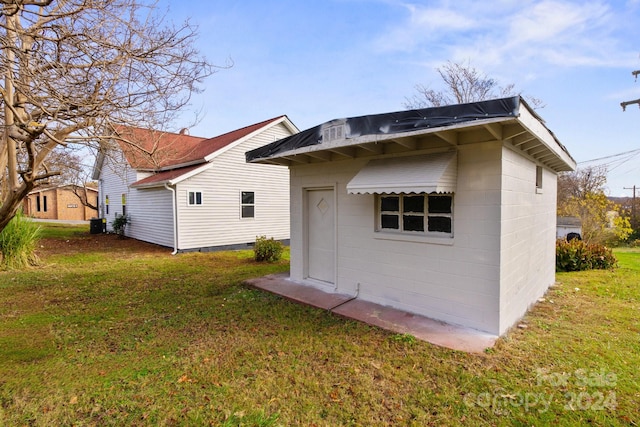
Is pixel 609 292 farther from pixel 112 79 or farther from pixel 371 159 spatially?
pixel 112 79

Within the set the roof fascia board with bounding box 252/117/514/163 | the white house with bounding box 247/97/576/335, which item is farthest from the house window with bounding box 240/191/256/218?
the roof fascia board with bounding box 252/117/514/163

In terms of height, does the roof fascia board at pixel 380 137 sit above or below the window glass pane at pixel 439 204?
above

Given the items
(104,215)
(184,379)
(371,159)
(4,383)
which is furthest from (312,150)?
(104,215)

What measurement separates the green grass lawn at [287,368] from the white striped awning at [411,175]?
1.89 meters

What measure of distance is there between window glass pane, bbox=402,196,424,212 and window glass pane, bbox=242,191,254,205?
998 cm

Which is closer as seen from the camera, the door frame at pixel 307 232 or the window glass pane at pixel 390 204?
the window glass pane at pixel 390 204

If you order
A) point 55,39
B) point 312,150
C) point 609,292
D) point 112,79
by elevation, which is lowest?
point 609,292

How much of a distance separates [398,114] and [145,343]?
433cm

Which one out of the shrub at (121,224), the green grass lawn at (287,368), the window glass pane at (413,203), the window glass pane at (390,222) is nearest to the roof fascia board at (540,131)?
the window glass pane at (413,203)

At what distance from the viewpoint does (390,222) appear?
487 centimetres

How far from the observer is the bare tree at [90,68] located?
3971 mm

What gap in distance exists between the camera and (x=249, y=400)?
2707mm

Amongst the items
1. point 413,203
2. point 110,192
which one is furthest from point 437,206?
point 110,192

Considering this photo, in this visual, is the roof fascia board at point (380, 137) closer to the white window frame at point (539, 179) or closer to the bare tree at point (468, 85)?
the white window frame at point (539, 179)
